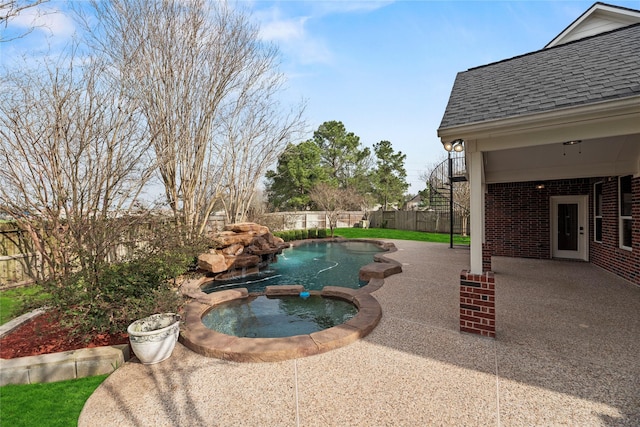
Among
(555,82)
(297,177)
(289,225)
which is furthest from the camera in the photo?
(297,177)

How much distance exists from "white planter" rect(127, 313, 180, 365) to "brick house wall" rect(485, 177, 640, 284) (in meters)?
8.24

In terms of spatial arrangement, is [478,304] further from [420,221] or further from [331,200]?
[420,221]

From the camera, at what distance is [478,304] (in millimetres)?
3754

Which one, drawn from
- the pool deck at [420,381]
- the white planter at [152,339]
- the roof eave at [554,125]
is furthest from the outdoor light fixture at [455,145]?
the white planter at [152,339]

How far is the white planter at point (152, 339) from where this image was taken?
3.15 meters

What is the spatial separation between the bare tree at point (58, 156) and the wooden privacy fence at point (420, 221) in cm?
1778

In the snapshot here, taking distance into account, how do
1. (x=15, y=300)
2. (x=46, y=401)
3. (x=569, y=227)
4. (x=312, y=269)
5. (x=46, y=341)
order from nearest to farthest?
(x=46, y=401)
(x=46, y=341)
(x=15, y=300)
(x=569, y=227)
(x=312, y=269)

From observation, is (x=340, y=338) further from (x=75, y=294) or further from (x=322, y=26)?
(x=322, y=26)

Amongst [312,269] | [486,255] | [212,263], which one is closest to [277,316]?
[212,263]

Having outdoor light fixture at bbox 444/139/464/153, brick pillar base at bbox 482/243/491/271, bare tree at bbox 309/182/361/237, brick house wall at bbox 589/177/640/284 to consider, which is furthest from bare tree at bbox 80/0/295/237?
brick house wall at bbox 589/177/640/284

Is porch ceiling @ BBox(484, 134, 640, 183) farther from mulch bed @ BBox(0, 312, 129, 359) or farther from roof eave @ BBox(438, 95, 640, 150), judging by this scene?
mulch bed @ BBox(0, 312, 129, 359)

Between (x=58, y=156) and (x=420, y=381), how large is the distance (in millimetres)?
6091

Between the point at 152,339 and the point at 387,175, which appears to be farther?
the point at 387,175

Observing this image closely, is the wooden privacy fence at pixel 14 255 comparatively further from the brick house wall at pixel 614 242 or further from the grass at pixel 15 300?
the brick house wall at pixel 614 242
